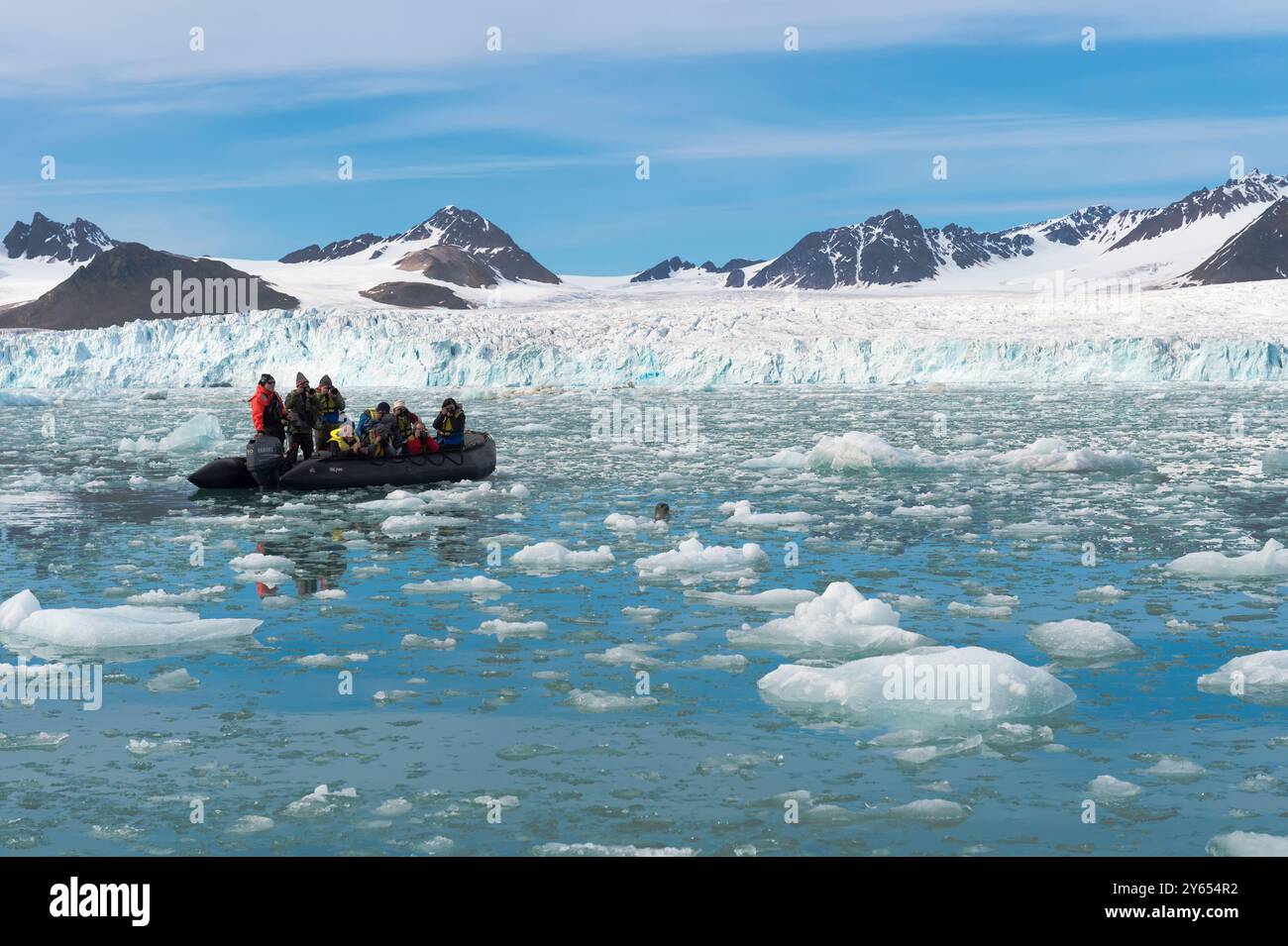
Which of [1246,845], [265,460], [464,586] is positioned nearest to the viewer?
[1246,845]

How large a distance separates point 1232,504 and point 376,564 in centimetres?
973

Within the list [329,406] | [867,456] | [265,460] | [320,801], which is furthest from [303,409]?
[320,801]

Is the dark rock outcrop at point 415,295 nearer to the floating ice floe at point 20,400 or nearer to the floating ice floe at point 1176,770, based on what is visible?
the floating ice floe at point 20,400

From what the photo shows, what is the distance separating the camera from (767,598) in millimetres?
9586

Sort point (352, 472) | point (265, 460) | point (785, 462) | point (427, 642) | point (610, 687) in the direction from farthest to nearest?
point (785, 462) < point (352, 472) < point (265, 460) < point (427, 642) < point (610, 687)

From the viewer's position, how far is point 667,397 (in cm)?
4044

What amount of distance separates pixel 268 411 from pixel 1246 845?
14030 mm

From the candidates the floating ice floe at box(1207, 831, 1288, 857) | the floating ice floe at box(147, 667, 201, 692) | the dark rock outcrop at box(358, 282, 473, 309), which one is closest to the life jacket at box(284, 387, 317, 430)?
the floating ice floe at box(147, 667, 201, 692)

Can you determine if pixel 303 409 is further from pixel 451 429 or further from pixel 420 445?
pixel 451 429

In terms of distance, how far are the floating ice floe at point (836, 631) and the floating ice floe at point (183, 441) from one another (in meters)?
18.0

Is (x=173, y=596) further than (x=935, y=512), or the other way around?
(x=935, y=512)

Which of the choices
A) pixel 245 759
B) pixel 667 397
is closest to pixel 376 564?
pixel 245 759

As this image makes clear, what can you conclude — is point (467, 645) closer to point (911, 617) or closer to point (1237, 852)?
point (911, 617)

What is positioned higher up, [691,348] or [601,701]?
[691,348]
